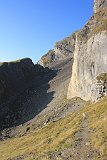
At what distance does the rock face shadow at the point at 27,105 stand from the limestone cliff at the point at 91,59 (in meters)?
16.9

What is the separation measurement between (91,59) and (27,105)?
5361cm

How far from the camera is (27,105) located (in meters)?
144

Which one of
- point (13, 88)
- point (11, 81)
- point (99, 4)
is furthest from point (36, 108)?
point (99, 4)

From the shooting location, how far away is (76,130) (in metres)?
64.9

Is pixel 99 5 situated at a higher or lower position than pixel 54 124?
higher

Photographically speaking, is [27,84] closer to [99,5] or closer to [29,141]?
[99,5]

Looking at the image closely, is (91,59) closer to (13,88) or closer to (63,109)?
(63,109)

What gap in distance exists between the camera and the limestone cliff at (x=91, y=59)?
87562 mm

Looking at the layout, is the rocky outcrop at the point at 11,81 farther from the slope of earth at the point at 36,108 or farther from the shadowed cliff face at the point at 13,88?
the slope of earth at the point at 36,108

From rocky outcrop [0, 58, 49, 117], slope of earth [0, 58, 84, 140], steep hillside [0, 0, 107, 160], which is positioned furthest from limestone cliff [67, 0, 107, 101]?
rocky outcrop [0, 58, 49, 117]

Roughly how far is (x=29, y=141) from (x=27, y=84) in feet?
352

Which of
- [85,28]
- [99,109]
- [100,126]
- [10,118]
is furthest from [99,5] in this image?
[100,126]

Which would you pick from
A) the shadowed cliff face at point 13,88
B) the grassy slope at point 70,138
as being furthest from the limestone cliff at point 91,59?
the shadowed cliff face at point 13,88

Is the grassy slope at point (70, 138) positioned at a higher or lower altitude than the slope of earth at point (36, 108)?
lower
